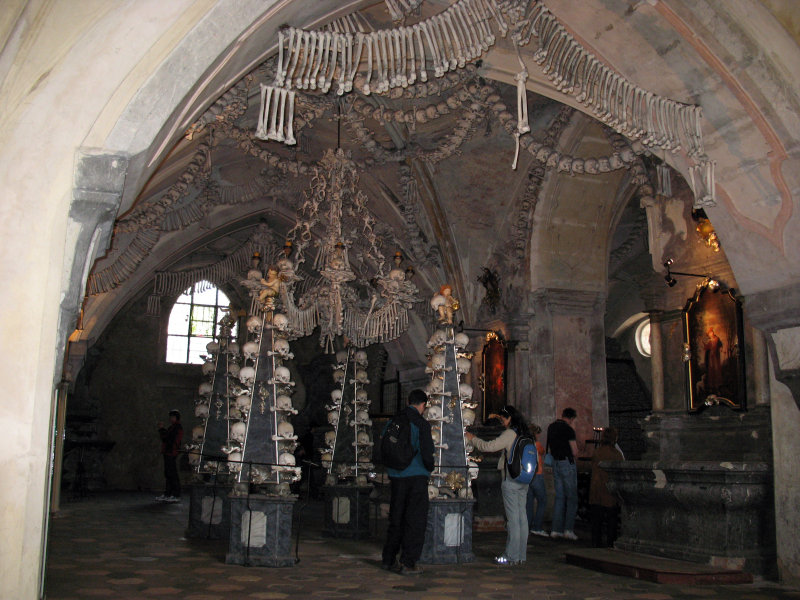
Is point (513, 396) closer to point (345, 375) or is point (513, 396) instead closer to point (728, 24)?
point (345, 375)

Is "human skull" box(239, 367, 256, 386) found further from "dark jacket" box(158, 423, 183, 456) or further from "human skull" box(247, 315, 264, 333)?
"dark jacket" box(158, 423, 183, 456)

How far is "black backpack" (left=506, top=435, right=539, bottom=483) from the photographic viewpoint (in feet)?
18.8

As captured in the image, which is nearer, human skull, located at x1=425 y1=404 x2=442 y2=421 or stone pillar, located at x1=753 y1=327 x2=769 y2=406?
human skull, located at x1=425 y1=404 x2=442 y2=421

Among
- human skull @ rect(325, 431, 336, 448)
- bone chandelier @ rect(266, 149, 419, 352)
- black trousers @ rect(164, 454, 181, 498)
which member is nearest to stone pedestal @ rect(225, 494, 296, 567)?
bone chandelier @ rect(266, 149, 419, 352)

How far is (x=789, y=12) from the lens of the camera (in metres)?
4.70

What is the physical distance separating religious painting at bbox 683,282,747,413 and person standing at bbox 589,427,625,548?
1033 millimetres

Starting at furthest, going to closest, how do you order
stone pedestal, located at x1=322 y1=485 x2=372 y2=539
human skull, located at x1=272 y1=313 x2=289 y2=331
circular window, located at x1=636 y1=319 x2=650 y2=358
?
circular window, located at x1=636 y1=319 x2=650 y2=358 < stone pedestal, located at x1=322 y1=485 x2=372 y2=539 < human skull, located at x1=272 y1=313 x2=289 y2=331

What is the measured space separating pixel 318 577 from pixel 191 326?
12.5m

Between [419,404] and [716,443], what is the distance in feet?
9.96

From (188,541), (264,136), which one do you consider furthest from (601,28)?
(188,541)

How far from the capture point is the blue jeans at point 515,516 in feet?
19.1

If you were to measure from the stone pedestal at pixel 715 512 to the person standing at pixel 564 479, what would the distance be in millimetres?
1650

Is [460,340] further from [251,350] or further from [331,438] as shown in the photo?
[331,438]

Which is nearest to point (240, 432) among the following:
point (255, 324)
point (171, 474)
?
point (255, 324)
